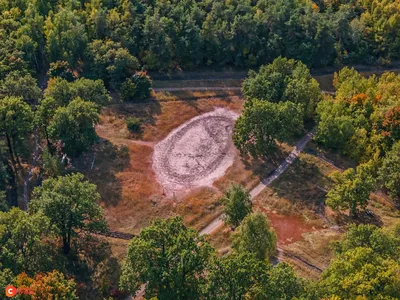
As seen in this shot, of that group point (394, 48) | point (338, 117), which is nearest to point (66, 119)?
point (338, 117)

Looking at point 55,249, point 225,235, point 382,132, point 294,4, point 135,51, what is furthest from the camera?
point 294,4

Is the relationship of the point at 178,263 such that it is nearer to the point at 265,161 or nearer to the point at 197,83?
the point at 265,161

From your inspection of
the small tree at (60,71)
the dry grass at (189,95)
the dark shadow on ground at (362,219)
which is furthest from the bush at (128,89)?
the dark shadow on ground at (362,219)

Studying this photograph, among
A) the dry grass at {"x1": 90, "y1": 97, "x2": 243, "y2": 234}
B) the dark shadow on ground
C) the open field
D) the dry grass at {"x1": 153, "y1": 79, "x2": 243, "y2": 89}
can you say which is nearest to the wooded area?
the dark shadow on ground

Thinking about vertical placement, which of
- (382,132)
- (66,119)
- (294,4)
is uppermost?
(294,4)

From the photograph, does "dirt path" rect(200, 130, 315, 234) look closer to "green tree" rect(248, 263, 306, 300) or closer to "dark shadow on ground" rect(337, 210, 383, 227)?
"dark shadow on ground" rect(337, 210, 383, 227)

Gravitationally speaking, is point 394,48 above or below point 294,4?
below

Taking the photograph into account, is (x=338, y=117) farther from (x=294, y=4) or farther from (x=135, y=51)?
(x=135, y=51)
